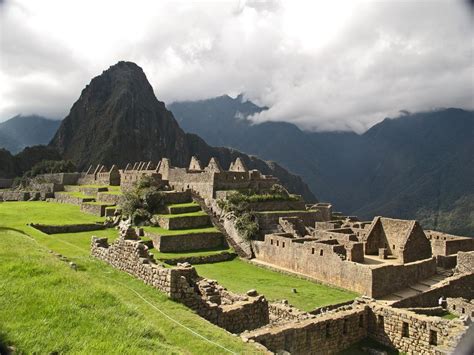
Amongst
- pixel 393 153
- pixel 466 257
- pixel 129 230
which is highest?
pixel 393 153

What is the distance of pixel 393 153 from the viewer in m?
146

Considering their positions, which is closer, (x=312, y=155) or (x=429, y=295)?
(x=429, y=295)

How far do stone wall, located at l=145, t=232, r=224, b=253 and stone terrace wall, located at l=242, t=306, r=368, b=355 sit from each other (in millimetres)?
18844

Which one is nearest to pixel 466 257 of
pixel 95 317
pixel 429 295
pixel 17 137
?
pixel 429 295

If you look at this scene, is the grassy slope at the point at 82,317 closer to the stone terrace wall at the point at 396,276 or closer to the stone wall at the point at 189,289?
the stone wall at the point at 189,289

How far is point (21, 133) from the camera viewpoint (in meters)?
186

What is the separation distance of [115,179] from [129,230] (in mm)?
47935

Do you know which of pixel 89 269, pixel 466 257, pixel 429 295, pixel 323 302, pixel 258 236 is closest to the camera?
pixel 89 269

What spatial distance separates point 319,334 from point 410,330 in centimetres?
238

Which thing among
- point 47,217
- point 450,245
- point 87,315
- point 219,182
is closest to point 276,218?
point 219,182

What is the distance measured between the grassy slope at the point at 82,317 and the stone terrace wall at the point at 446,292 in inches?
444

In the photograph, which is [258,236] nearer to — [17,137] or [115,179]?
[115,179]

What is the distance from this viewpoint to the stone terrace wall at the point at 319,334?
8.70 m

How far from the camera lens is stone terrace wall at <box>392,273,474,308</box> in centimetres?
1675
